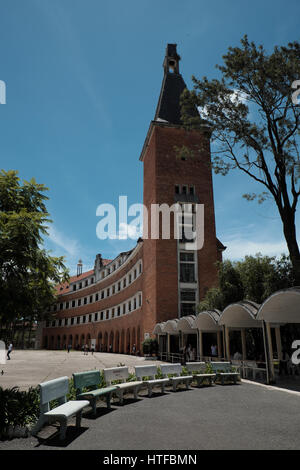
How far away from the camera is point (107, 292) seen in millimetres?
55469

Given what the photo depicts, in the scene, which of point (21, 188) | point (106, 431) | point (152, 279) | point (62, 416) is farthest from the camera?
point (152, 279)

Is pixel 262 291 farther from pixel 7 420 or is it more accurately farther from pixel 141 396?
pixel 7 420

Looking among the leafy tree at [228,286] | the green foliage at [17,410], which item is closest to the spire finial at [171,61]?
the leafy tree at [228,286]

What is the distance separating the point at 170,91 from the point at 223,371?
35.4 m

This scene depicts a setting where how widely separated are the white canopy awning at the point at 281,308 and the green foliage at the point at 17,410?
8650 mm

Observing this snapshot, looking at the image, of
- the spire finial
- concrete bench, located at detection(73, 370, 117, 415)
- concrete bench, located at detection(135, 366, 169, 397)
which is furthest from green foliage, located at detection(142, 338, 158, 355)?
the spire finial

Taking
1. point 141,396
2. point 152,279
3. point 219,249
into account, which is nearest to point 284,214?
point 141,396

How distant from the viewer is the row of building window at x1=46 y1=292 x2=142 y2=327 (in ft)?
132

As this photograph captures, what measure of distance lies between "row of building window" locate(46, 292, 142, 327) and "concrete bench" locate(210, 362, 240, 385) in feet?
79.1

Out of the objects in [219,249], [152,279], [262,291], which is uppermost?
[219,249]

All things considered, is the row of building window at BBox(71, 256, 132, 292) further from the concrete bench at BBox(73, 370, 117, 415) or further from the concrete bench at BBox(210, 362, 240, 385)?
the concrete bench at BBox(73, 370, 117, 415)
